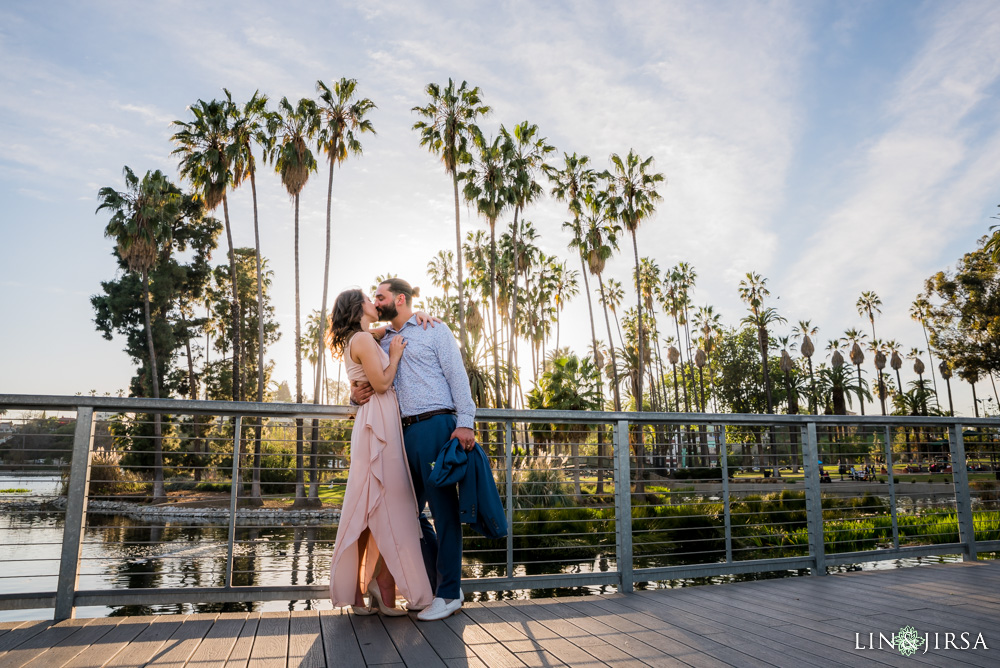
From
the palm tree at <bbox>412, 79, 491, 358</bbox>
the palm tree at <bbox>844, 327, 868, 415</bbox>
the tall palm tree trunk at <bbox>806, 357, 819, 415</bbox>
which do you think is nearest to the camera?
the palm tree at <bbox>412, 79, 491, 358</bbox>

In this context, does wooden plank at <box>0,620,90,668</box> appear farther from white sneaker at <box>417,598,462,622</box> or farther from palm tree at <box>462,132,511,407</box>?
palm tree at <box>462,132,511,407</box>

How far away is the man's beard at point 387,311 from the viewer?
331 cm

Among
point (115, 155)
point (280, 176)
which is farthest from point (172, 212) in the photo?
point (280, 176)

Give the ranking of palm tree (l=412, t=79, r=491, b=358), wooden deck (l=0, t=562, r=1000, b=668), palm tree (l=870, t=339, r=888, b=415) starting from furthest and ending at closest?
palm tree (l=870, t=339, r=888, b=415), palm tree (l=412, t=79, r=491, b=358), wooden deck (l=0, t=562, r=1000, b=668)

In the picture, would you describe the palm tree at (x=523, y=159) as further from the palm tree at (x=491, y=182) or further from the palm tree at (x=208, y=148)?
the palm tree at (x=208, y=148)

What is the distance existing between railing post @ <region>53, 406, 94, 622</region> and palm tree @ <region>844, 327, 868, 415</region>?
58227 mm

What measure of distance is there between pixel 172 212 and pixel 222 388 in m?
10.5

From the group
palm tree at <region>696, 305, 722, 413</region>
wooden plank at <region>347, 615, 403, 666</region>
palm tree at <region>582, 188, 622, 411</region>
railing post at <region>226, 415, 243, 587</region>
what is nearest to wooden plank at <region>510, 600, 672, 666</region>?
wooden plank at <region>347, 615, 403, 666</region>

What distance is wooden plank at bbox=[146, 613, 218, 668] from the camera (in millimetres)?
2354

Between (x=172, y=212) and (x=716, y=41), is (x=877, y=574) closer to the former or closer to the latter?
(x=716, y=41)

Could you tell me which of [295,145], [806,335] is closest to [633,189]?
[295,145]

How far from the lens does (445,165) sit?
21.8 m

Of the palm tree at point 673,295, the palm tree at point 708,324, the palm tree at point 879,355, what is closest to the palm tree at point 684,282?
the palm tree at point 673,295

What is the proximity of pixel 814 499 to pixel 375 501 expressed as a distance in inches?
130
